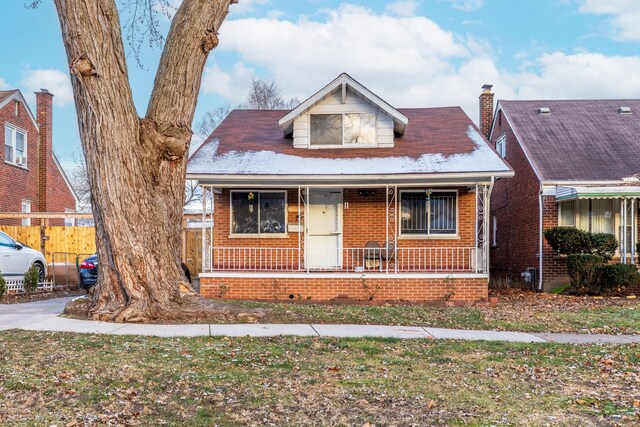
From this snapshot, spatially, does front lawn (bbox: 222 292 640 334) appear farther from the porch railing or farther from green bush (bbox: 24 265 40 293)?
green bush (bbox: 24 265 40 293)

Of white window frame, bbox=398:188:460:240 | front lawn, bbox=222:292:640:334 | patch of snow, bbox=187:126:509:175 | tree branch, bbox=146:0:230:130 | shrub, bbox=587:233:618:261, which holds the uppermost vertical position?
tree branch, bbox=146:0:230:130

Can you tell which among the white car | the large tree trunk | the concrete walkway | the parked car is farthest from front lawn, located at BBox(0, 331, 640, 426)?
the parked car

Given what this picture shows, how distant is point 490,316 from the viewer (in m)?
11.3

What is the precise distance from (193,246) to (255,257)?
14.9ft

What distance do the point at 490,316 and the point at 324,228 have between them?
19.4 ft

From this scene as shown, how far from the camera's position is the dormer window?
16.6 metres

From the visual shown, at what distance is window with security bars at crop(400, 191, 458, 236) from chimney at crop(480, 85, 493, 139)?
822 centimetres

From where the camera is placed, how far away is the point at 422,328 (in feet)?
31.2

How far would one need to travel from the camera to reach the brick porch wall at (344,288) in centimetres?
1421

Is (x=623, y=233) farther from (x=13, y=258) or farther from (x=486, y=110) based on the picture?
(x=13, y=258)

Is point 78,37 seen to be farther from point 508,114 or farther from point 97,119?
point 508,114

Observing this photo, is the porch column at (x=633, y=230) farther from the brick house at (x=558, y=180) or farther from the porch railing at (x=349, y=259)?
the porch railing at (x=349, y=259)

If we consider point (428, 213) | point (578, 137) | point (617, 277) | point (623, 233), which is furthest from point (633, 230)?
point (428, 213)

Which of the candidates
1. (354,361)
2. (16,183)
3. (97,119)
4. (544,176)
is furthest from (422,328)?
(16,183)
